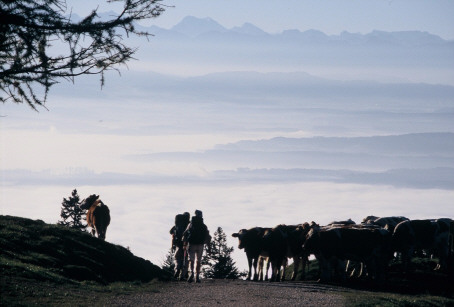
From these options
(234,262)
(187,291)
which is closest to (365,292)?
(187,291)

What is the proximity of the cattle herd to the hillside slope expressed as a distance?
4692mm

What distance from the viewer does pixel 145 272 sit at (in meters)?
31.8

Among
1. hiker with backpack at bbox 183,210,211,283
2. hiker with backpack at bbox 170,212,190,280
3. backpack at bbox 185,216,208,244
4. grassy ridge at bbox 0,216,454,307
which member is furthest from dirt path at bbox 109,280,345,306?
hiker with backpack at bbox 170,212,190,280

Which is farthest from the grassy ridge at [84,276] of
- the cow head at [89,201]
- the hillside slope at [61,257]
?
the cow head at [89,201]

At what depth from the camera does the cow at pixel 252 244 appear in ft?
110

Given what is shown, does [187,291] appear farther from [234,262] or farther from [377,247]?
[234,262]

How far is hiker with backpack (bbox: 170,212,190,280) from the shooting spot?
3148cm

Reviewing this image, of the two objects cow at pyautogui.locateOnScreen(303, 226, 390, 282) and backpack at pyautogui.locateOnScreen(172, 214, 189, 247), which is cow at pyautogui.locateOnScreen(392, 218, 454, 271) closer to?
cow at pyautogui.locateOnScreen(303, 226, 390, 282)

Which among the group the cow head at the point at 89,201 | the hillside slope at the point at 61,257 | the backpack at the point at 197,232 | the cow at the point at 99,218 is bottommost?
the hillside slope at the point at 61,257

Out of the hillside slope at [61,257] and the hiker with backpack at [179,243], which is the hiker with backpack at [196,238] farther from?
the hillside slope at [61,257]

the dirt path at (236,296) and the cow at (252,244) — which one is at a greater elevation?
the cow at (252,244)

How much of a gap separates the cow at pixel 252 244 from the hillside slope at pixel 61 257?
3.97 m

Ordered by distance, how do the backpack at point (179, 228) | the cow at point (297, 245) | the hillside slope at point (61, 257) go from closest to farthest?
the hillside slope at point (61, 257) → the backpack at point (179, 228) → the cow at point (297, 245)

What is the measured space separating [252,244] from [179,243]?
3955 mm
